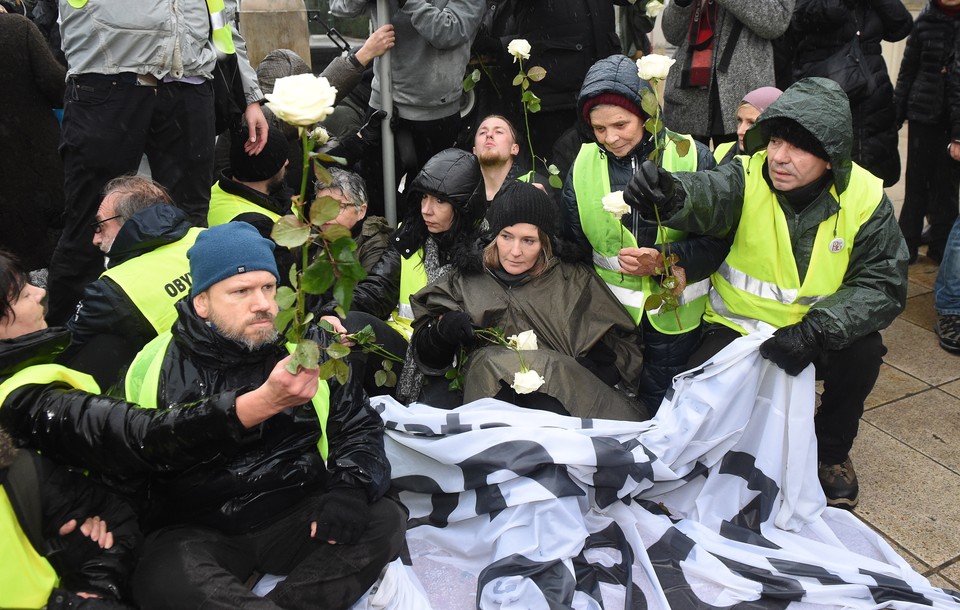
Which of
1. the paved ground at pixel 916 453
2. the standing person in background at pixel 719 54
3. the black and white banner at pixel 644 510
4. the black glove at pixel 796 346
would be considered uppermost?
the standing person in background at pixel 719 54

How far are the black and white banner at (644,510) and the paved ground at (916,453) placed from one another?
181 mm

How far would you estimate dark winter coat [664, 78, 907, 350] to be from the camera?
3053mm

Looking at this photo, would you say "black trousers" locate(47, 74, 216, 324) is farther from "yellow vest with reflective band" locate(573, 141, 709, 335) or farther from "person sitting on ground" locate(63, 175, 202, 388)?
"yellow vest with reflective band" locate(573, 141, 709, 335)

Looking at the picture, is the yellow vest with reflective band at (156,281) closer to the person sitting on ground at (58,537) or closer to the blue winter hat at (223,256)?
the blue winter hat at (223,256)

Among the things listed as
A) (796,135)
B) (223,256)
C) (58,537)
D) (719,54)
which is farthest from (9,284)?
(719,54)

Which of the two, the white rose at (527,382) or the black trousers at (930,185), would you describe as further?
the black trousers at (930,185)

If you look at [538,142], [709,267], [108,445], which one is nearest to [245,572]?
[108,445]

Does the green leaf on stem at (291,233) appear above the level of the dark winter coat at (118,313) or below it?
above

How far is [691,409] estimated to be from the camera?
10.4 ft

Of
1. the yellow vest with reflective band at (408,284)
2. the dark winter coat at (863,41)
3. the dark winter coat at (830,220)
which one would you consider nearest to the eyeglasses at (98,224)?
the yellow vest with reflective band at (408,284)

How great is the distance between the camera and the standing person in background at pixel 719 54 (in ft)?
14.9

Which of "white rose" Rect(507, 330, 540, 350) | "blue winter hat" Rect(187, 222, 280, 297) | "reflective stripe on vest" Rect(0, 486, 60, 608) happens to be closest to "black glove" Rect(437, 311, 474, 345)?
"white rose" Rect(507, 330, 540, 350)

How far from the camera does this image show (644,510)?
3.09 meters

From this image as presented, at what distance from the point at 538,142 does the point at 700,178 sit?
1938mm
